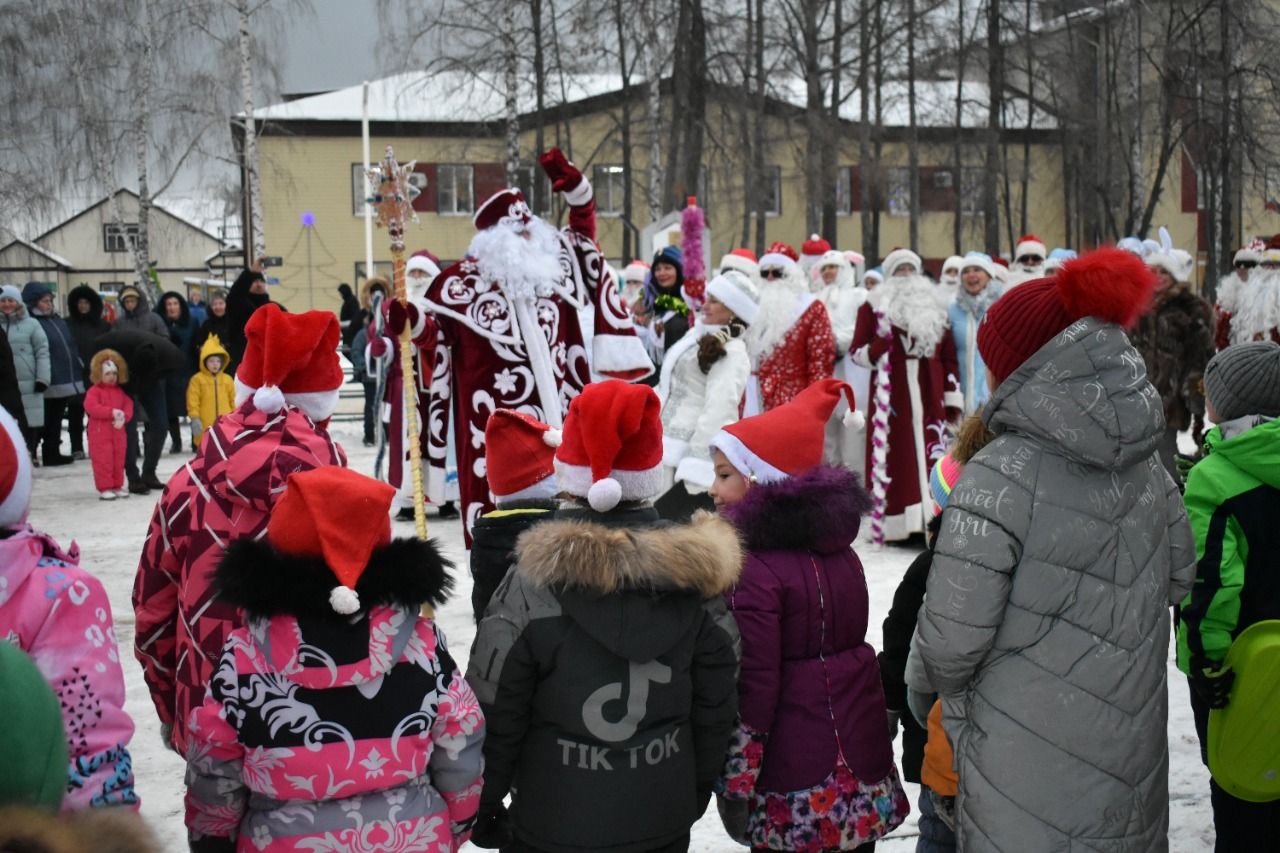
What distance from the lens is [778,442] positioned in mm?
3480

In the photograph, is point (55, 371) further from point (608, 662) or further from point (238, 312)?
point (608, 662)

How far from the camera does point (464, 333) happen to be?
20.8ft

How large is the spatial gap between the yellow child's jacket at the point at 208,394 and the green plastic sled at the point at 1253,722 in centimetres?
1128

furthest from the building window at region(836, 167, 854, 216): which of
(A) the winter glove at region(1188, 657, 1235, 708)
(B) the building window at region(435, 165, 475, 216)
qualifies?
(A) the winter glove at region(1188, 657, 1235, 708)

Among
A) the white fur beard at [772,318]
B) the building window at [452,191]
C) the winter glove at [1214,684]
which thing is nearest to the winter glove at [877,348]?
the white fur beard at [772,318]

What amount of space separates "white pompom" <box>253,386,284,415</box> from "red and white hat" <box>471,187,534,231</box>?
275cm

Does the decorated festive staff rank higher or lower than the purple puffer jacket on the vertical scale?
higher

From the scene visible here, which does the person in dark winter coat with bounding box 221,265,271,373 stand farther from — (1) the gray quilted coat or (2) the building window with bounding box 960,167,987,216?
(2) the building window with bounding box 960,167,987,216

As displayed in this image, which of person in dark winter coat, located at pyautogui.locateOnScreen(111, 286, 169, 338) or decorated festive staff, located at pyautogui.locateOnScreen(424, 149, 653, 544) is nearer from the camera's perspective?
decorated festive staff, located at pyautogui.locateOnScreen(424, 149, 653, 544)

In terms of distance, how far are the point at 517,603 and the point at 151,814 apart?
227cm

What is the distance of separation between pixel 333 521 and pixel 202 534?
0.93 meters

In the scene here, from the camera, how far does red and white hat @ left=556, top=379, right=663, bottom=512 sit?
9.71 feet

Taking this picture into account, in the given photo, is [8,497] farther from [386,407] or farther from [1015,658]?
[386,407]

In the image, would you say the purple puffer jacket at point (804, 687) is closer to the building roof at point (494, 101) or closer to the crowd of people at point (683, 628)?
the crowd of people at point (683, 628)
